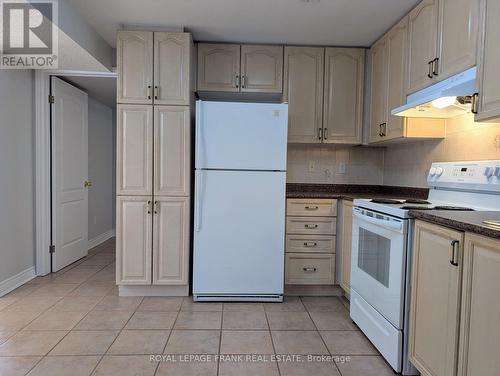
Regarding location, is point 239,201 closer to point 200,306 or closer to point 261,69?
point 200,306

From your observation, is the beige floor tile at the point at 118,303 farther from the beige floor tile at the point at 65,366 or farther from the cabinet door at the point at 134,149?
the cabinet door at the point at 134,149

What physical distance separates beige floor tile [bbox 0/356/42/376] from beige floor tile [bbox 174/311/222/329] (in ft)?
2.72

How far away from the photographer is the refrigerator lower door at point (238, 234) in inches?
103

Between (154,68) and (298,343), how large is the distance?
7.66 feet

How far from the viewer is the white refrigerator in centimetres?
259

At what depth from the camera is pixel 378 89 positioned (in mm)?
2791

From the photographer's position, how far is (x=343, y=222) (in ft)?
8.90

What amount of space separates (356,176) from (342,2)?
5.52 feet

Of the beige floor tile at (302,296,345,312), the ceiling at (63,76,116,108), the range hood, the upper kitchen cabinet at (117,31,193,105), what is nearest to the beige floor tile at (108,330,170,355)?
the beige floor tile at (302,296,345,312)

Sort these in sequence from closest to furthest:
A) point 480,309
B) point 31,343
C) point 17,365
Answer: point 480,309 < point 17,365 < point 31,343

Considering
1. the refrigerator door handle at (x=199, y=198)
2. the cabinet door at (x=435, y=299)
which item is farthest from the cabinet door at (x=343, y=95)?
the cabinet door at (x=435, y=299)

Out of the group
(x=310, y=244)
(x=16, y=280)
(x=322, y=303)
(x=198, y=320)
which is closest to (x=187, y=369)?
(x=198, y=320)

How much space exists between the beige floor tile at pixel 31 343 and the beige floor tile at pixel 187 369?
74cm

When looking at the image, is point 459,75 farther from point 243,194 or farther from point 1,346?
point 1,346
